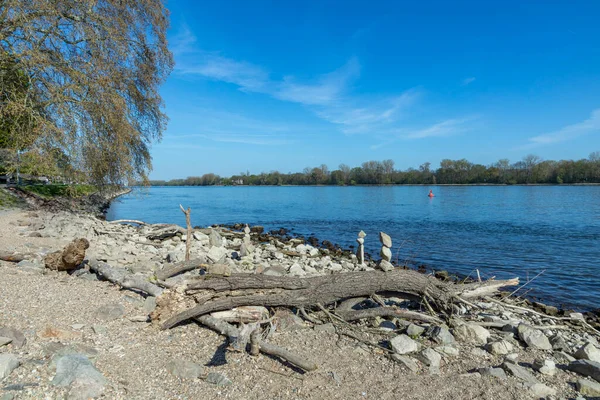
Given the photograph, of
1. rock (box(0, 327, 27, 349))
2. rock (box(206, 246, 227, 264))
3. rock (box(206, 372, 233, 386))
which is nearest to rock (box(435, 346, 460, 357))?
rock (box(206, 372, 233, 386))

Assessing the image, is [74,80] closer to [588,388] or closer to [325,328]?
[325,328]

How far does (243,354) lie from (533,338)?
4.87 m

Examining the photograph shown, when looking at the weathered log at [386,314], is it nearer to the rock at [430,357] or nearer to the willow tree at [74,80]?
the rock at [430,357]

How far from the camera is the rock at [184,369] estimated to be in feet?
14.0

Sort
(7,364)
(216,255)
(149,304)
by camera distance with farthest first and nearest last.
A: (216,255)
(149,304)
(7,364)

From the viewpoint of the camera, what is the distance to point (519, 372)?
15.2 feet

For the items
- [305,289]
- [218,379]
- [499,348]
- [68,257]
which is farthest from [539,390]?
[68,257]

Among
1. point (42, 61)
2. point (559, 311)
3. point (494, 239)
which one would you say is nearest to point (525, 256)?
point (494, 239)

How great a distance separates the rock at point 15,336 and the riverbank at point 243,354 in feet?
0.04

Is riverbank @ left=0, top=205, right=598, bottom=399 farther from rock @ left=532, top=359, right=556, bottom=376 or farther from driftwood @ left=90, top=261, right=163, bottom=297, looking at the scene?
driftwood @ left=90, top=261, right=163, bottom=297

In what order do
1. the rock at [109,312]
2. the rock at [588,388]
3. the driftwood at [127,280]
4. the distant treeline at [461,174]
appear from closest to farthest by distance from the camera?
the rock at [588,388] < the rock at [109,312] < the driftwood at [127,280] < the distant treeline at [461,174]

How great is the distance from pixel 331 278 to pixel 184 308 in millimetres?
2747

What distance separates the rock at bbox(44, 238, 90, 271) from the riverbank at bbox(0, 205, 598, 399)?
190 mm

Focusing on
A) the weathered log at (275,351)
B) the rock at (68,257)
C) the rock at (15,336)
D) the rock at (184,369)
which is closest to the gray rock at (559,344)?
the weathered log at (275,351)
